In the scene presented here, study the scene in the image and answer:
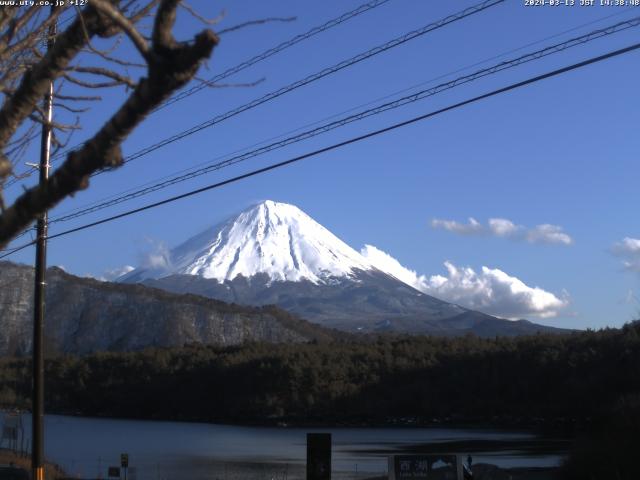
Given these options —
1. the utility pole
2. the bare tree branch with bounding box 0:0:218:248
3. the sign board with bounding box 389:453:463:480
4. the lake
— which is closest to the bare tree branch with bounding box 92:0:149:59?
the bare tree branch with bounding box 0:0:218:248

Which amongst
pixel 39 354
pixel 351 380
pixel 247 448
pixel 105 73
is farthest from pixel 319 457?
pixel 351 380

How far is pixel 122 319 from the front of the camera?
539 ft

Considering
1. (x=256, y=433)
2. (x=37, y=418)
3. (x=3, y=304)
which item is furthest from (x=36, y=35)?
(x=3, y=304)

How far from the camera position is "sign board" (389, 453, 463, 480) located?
63.0 ft

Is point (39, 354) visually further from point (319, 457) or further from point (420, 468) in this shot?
point (420, 468)

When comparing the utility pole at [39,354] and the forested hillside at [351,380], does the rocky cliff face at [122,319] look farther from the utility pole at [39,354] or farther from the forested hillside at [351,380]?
the utility pole at [39,354]

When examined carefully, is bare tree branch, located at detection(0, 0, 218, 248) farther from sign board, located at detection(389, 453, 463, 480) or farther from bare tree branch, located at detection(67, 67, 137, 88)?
sign board, located at detection(389, 453, 463, 480)

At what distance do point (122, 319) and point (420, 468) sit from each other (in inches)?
5899

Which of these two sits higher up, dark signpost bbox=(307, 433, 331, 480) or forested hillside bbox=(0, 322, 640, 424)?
dark signpost bbox=(307, 433, 331, 480)

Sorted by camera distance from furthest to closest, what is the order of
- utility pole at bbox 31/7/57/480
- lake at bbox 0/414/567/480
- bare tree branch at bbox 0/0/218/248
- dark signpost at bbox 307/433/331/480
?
lake at bbox 0/414/567/480 → utility pole at bbox 31/7/57/480 → dark signpost at bbox 307/433/331/480 → bare tree branch at bbox 0/0/218/248

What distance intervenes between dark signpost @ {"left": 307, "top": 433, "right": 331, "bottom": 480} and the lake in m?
18.4

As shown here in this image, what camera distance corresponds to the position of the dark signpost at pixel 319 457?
15.0m

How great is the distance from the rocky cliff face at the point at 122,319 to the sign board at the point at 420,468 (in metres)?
131

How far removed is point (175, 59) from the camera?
475 centimetres
